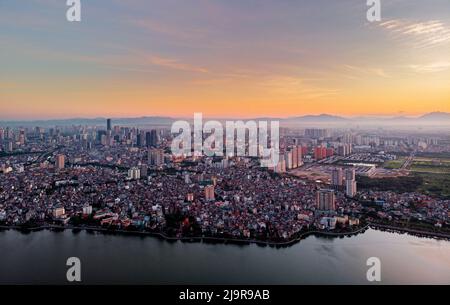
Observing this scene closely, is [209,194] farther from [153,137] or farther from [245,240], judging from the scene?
[153,137]

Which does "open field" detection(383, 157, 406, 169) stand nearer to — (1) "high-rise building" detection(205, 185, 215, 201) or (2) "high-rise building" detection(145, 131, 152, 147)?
(1) "high-rise building" detection(205, 185, 215, 201)

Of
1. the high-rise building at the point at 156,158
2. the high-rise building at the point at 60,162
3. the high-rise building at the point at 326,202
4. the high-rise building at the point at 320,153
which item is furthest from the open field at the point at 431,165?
the high-rise building at the point at 60,162

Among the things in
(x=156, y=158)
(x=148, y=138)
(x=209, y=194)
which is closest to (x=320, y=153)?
(x=156, y=158)

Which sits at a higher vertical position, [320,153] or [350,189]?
[320,153]

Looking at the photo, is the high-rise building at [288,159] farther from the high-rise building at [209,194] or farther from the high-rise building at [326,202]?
the high-rise building at [326,202]

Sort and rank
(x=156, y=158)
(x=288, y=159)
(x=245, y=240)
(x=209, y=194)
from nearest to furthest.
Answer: (x=245, y=240) < (x=209, y=194) < (x=288, y=159) < (x=156, y=158)
